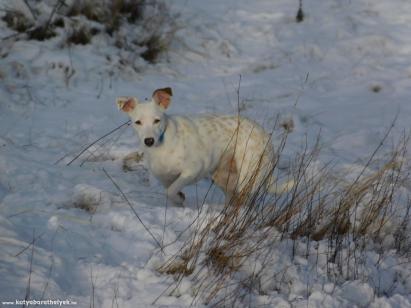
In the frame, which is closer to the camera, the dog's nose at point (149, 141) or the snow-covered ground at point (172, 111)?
the snow-covered ground at point (172, 111)

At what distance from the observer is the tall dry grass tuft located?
3.79 meters

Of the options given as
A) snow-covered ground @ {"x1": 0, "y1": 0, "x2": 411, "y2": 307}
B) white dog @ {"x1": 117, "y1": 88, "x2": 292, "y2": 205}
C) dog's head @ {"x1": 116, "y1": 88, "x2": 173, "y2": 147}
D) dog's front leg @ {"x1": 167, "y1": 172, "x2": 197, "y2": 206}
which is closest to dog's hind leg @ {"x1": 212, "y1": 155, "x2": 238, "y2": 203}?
white dog @ {"x1": 117, "y1": 88, "x2": 292, "y2": 205}

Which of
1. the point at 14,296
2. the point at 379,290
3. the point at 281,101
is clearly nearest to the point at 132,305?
the point at 14,296

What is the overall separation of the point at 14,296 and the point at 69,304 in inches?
11.5

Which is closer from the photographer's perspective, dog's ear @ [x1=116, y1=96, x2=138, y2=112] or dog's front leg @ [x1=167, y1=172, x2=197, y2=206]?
dog's ear @ [x1=116, y1=96, x2=138, y2=112]

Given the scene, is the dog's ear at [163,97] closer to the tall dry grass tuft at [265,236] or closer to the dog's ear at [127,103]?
the dog's ear at [127,103]

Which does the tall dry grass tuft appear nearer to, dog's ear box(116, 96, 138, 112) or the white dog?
the white dog

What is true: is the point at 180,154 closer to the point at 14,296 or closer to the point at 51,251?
the point at 51,251

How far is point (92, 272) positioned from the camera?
379 centimetres

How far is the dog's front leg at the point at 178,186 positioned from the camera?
17.4 ft

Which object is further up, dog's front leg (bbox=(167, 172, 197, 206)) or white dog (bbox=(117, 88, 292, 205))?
white dog (bbox=(117, 88, 292, 205))

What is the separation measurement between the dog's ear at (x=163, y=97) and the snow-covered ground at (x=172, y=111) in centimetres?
82

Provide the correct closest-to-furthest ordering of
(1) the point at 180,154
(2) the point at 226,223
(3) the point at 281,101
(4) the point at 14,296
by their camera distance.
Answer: (4) the point at 14,296
(2) the point at 226,223
(1) the point at 180,154
(3) the point at 281,101

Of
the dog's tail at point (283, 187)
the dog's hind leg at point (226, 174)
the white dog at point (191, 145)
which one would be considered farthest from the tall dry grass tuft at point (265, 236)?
the dog's hind leg at point (226, 174)
